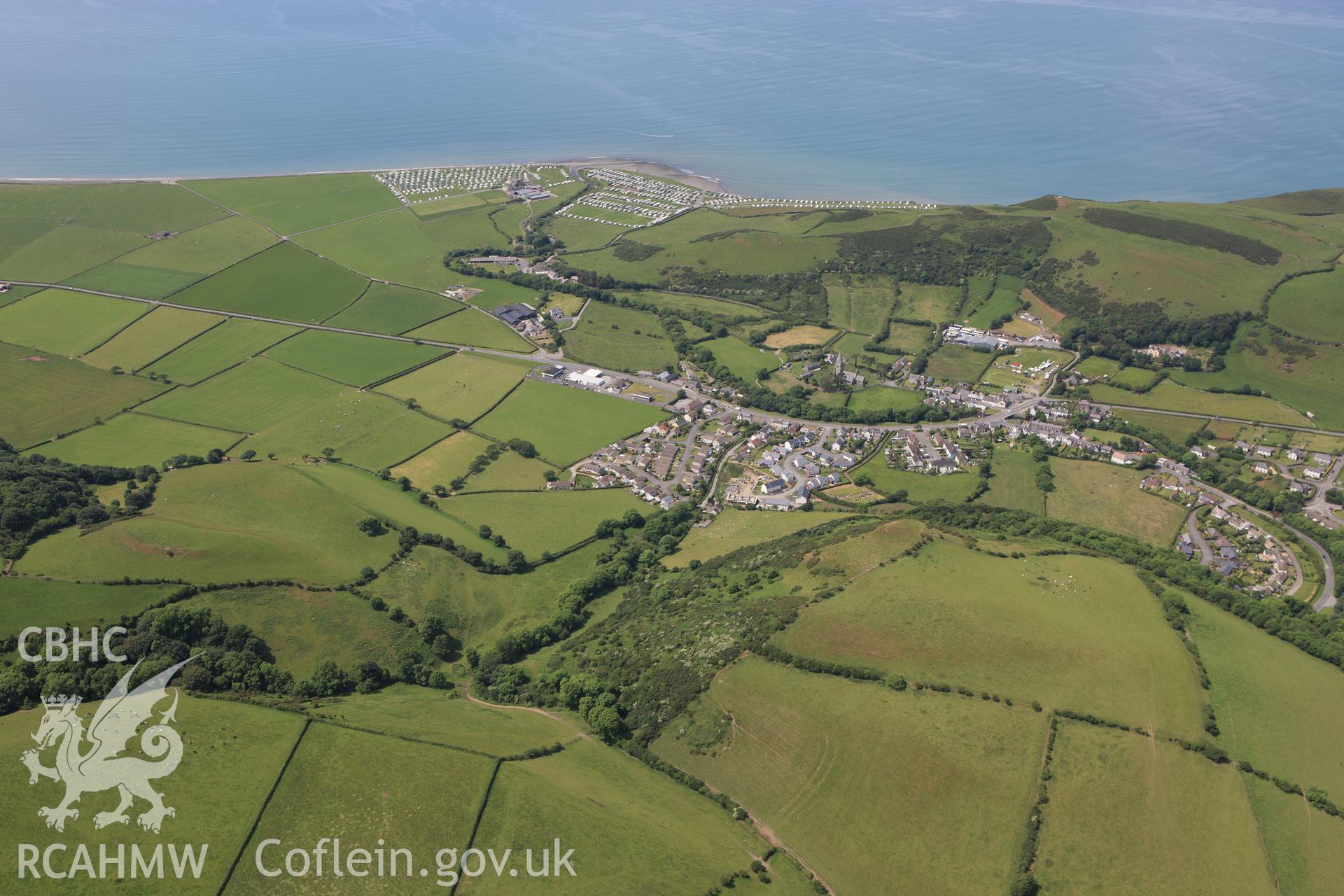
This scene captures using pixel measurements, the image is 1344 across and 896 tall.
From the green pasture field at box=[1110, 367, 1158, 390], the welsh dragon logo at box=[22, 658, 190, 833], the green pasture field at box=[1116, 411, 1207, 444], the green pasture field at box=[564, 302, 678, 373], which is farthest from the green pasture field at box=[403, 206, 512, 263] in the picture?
the welsh dragon logo at box=[22, 658, 190, 833]

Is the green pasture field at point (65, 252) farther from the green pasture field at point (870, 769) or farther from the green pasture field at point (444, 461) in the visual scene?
the green pasture field at point (870, 769)

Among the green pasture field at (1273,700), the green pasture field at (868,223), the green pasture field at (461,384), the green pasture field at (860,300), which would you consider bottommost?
the green pasture field at (1273,700)

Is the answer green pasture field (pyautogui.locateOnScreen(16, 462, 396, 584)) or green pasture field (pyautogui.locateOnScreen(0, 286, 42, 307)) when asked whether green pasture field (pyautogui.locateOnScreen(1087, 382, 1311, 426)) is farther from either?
green pasture field (pyautogui.locateOnScreen(0, 286, 42, 307))

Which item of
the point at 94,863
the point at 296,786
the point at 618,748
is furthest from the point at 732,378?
the point at 94,863

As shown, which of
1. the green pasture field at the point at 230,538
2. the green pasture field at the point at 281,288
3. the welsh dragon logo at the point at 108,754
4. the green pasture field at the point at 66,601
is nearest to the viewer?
the welsh dragon logo at the point at 108,754

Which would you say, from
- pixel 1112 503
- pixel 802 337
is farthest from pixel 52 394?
pixel 1112 503

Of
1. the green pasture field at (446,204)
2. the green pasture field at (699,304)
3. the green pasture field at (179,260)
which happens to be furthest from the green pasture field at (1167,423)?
the green pasture field at (179,260)
